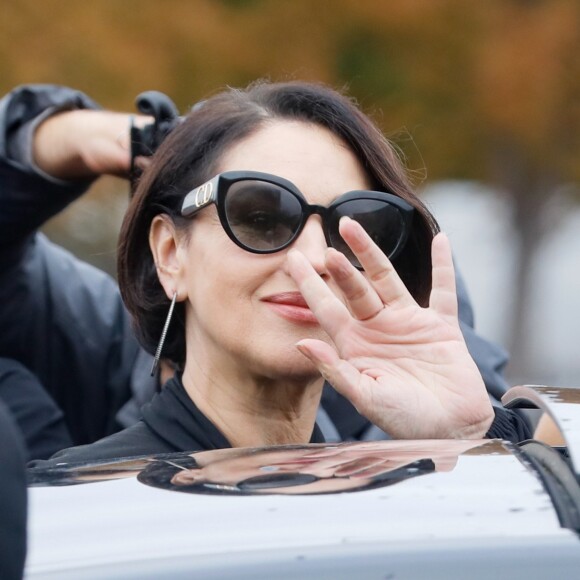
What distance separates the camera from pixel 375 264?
2.25m

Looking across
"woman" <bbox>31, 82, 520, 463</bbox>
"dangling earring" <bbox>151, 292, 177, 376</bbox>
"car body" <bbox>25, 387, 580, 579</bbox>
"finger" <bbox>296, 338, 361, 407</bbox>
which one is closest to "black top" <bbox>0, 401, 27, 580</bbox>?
"car body" <bbox>25, 387, 580, 579</bbox>

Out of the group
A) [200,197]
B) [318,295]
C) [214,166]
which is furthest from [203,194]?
[318,295]

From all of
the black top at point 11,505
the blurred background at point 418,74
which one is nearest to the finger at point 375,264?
the black top at point 11,505

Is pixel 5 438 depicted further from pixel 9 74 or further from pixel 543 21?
pixel 543 21

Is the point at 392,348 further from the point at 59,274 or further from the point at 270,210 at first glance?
the point at 59,274

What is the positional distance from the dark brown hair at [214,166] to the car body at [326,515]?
935 mm

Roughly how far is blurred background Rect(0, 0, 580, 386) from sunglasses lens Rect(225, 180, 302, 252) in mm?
6773

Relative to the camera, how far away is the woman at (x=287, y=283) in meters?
2.22

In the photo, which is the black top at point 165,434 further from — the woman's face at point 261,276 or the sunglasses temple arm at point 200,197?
the sunglasses temple arm at point 200,197

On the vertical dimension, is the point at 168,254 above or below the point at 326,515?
above

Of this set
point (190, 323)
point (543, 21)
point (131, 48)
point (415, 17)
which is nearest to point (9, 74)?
point (131, 48)

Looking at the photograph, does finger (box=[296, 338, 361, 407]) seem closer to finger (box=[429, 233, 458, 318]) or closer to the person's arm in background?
finger (box=[429, 233, 458, 318])

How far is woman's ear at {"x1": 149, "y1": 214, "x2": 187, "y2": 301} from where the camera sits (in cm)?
251

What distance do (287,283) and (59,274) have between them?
1.49 metres
